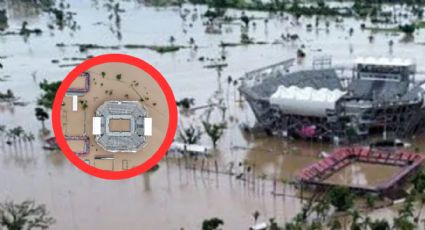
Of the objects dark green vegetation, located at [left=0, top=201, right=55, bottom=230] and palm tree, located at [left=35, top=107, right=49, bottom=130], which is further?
palm tree, located at [left=35, top=107, right=49, bottom=130]

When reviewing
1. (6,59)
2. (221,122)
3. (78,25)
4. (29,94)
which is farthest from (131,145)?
(78,25)

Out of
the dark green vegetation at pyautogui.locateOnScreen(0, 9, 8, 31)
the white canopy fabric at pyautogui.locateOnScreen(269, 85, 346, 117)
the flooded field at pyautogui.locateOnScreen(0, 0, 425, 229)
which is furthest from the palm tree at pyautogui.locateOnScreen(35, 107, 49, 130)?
the dark green vegetation at pyautogui.locateOnScreen(0, 9, 8, 31)

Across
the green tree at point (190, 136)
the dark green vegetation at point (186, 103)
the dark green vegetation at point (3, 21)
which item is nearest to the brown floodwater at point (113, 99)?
the green tree at point (190, 136)

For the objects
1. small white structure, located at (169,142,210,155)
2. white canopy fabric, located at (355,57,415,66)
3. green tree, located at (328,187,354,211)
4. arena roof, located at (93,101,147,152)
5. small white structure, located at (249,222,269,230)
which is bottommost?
small white structure, located at (249,222,269,230)

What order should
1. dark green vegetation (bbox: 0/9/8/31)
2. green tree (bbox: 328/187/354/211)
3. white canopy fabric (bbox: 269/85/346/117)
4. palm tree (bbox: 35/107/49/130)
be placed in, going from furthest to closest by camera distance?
dark green vegetation (bbox: 0/9/8/31) → palm tree (bbox: 35/107/49/130) → white canopy fabric (bbox: 269/85/346/117) → green tree (bbox: 328/187/354/211)

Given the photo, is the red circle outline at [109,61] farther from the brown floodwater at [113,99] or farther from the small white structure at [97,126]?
the small white structure at [97,126]

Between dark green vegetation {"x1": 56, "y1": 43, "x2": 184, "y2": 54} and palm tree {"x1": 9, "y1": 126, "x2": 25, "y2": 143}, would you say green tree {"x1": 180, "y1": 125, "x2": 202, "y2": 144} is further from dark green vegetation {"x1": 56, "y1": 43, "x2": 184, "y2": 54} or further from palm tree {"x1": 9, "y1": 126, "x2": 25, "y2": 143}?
dark green vegetation {"x1": 56, "y1": 43, "x2": 184, "y2": 54}
